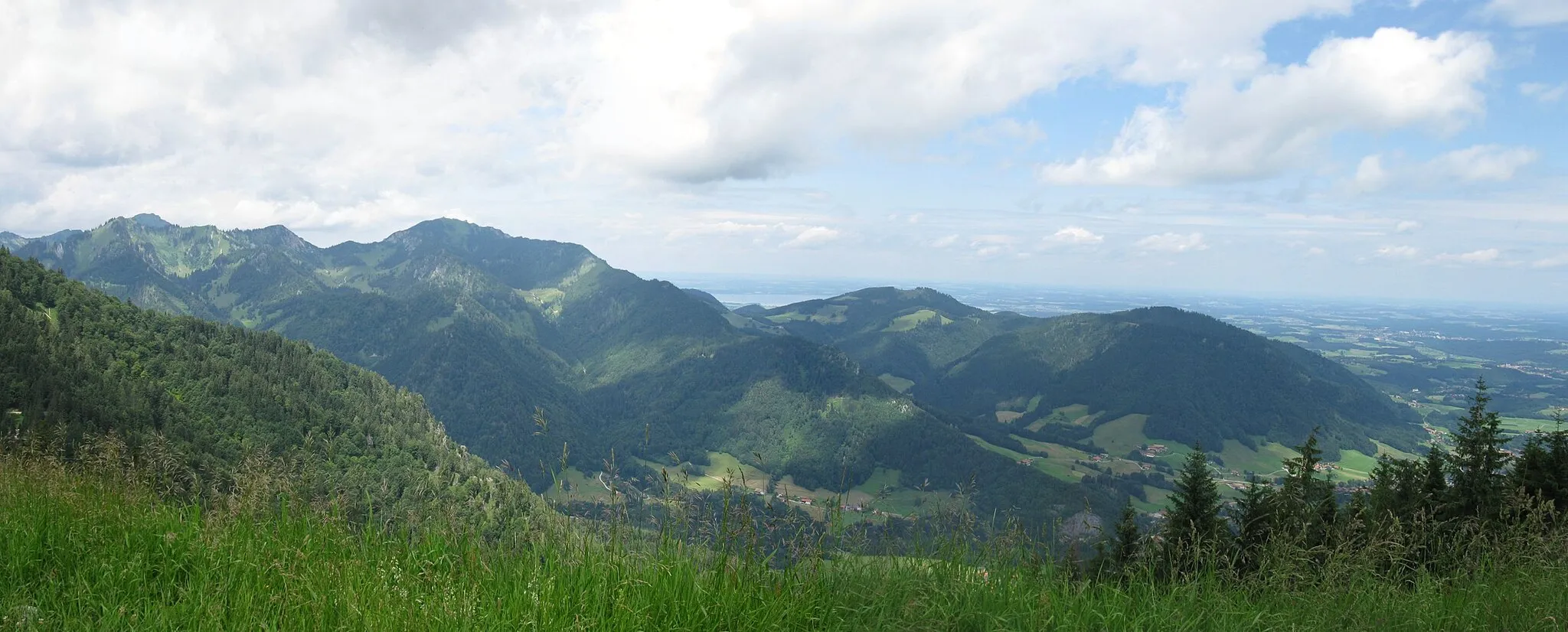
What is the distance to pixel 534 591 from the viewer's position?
12.6ft

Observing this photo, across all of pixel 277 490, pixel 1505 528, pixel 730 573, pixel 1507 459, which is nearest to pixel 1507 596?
pixel 1505 528

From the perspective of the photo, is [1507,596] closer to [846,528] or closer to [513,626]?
[846,528]

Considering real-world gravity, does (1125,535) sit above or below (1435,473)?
above

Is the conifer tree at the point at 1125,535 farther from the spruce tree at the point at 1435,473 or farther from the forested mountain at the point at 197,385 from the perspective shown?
the forested mountain at the point at 197,385

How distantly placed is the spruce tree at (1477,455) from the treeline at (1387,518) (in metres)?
0.04

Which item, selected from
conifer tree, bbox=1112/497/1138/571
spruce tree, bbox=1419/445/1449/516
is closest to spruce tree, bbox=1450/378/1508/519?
spruce tree, bbox=1419/445/1449/516

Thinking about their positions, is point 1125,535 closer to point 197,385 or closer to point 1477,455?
point 1477,455

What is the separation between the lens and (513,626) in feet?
11.3

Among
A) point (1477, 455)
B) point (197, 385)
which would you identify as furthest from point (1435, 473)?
point (197, 385)

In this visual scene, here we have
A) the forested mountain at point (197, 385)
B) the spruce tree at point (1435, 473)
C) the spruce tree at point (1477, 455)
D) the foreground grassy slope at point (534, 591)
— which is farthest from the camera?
the forested mountain at point (197, 385)

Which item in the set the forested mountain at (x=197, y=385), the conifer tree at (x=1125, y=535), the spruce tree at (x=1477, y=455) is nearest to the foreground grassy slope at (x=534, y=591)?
the conifer tree at (x=1125, y=535)

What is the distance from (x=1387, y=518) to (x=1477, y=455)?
2777cm

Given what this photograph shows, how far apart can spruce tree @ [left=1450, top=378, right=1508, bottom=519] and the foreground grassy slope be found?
92.5 ft

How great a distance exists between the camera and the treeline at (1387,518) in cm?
551
